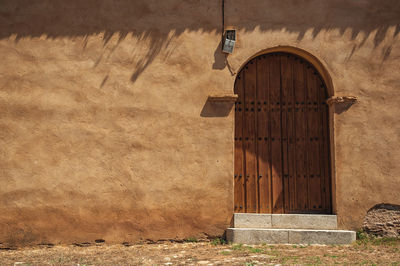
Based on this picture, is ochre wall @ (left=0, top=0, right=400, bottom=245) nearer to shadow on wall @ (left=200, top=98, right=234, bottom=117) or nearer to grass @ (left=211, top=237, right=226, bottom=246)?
shadow on wall @ (left=200, top=98, right=234, bottom=117)

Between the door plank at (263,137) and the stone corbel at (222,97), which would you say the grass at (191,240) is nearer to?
the door plank at (263,137)

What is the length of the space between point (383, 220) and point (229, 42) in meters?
3.43

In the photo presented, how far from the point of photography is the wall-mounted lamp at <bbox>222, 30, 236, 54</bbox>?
5.58 m

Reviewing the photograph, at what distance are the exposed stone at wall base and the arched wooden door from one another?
1.92 ft

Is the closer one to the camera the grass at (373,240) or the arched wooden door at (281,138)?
the grass at (373,240)

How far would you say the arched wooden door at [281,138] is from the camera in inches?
225

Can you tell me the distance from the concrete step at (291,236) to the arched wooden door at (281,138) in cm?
51

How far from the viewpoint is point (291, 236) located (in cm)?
517

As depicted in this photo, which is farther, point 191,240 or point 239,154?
point 239,154

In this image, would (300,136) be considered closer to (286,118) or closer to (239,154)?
(286,118)

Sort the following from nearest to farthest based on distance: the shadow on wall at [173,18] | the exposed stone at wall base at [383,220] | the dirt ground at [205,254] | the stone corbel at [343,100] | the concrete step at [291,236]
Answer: the dirt ground at [205,254], the concrete step at [291,236], the exposed stone at wall base at [383,220], the stone corbel at [343,100], the shadow on wall at [173,18]

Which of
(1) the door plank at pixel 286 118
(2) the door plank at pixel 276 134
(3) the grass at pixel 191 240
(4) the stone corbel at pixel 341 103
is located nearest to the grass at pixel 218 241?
(3) the grass at pixel 191 240

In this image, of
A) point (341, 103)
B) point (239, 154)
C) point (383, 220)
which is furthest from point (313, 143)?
point (383, 220)

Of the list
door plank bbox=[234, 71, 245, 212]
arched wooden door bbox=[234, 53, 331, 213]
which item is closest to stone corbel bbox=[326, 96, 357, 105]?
arched wooden door bbox=[234, 53, 331, 213]
